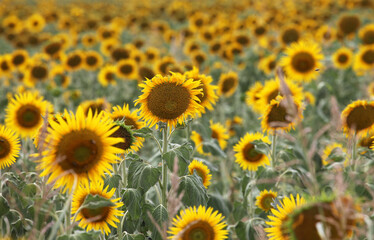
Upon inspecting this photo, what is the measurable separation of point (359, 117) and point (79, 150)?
190cm

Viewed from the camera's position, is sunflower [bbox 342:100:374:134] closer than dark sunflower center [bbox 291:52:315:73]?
Yes

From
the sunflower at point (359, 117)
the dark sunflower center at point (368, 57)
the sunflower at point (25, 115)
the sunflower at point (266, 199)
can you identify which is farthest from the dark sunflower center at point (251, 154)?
the dark sunflower center at point (368, 57)

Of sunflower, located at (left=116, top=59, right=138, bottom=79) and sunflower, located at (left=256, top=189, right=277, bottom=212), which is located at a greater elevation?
sunflower, located at (left=116, top=59, right=138, bottom=79)

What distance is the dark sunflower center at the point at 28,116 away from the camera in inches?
140

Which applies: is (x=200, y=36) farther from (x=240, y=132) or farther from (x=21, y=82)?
(x=240, y=132)

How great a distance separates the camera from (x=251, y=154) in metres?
3.27

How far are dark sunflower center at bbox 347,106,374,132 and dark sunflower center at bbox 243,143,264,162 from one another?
30.6 inches

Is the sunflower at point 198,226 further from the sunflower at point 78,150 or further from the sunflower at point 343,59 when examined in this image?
the sunflower at point 343,59

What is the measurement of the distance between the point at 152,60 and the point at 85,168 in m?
5.12

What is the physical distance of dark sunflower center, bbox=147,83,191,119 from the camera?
232 cm

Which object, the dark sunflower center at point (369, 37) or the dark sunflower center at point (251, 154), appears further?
the dark sunflower center at point (369, 37)

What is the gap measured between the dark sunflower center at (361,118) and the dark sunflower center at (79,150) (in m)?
1.74

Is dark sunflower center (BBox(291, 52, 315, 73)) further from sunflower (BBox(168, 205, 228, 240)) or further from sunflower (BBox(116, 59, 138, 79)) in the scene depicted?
sunflower (BBox(168, 205, 228, 240))

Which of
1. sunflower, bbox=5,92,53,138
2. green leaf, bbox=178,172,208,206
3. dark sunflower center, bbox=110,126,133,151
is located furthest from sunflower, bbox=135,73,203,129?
sunflower, bbox=5,92,53,138
